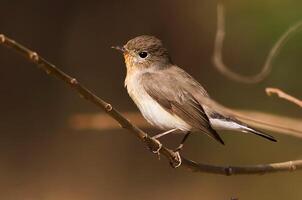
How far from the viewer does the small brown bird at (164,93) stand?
371 centimetres

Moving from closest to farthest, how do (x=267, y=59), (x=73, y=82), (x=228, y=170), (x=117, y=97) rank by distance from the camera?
(x=73, y=82) < (x=228, y=170) < (x=267, y=59) < (x=117, y=97)

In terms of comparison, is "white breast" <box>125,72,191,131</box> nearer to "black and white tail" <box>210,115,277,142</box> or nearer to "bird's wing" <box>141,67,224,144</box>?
"bird's wing" <box>141,67,224,144</box>

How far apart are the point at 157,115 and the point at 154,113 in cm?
2

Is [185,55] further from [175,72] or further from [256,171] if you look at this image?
[256,171]

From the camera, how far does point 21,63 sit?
27.0 feet

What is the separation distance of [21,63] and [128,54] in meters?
4.57

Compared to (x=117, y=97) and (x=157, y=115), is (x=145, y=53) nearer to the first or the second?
(x=157, y=115)

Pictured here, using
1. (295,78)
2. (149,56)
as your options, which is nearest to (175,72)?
(149,56)

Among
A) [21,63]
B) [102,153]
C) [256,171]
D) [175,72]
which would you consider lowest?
[256,171]

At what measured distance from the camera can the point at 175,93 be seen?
3797mm

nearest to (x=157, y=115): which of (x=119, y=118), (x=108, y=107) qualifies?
(x=119, y=118)

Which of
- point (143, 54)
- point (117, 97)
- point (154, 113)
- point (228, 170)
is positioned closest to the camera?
point (228, 170)

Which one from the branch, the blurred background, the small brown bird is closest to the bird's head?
the small brown bird

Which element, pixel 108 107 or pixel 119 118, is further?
pixel 119 118
